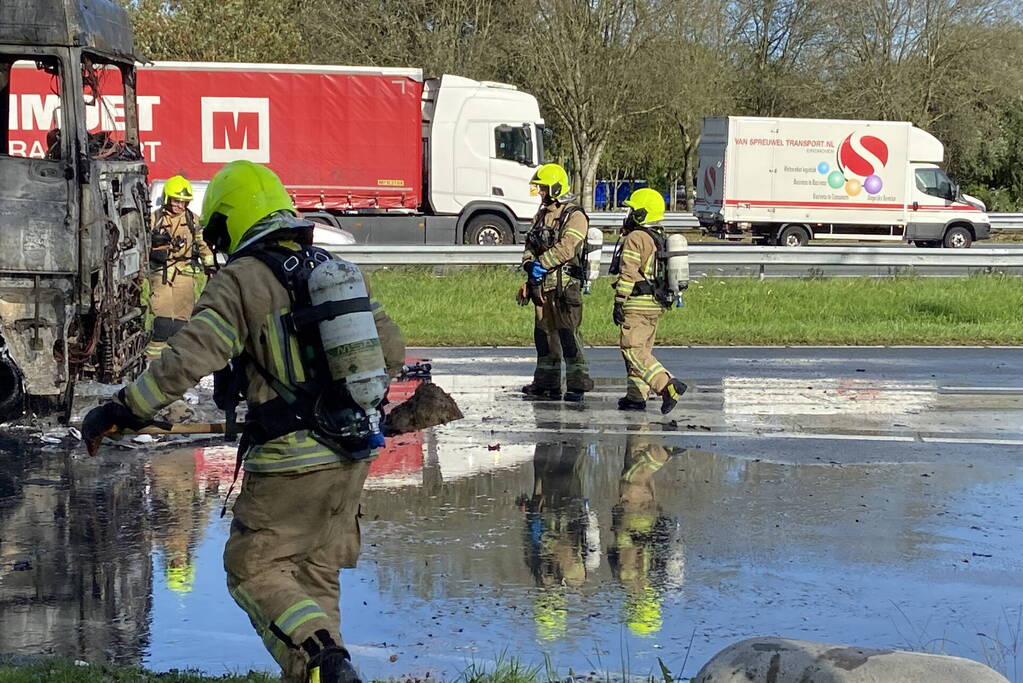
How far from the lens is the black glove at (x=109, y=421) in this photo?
4293 mm

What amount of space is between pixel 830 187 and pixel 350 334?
99.2 ft

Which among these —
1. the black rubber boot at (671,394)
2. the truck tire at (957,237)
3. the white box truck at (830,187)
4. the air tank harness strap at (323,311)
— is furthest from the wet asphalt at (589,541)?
the truck tire at (957,237)

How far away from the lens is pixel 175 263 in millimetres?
12406

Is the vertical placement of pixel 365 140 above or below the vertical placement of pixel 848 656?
above

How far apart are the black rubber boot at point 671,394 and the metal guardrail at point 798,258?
400 inches

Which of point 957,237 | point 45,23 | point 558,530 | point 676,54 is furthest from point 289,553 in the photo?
point 676,54

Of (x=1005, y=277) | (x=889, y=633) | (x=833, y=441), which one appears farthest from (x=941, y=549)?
(x=1005, y=277)

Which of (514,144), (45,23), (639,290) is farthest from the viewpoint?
(514,144)

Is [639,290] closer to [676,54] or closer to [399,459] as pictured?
[399,459]

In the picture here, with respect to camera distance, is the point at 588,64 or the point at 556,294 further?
the point at 588,64

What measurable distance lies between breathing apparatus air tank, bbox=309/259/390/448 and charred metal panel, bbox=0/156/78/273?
4.58 meters

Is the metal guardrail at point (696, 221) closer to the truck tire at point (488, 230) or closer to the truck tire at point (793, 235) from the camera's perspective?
the truck tire at point (793, 235)

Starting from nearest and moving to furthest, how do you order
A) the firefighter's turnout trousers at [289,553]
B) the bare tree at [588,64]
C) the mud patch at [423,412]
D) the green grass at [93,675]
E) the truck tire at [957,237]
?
the firefighter's turnout trousers at [289,553]
the green grass at [93,675]
the mud patch at [423,412]
the truck tire at [957,237]
the bare tree at [588,64]

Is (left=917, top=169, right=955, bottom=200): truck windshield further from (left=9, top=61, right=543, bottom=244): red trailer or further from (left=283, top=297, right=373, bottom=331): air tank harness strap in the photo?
(left=283, top=297, right=373, bottom=331): air tank harness strap
